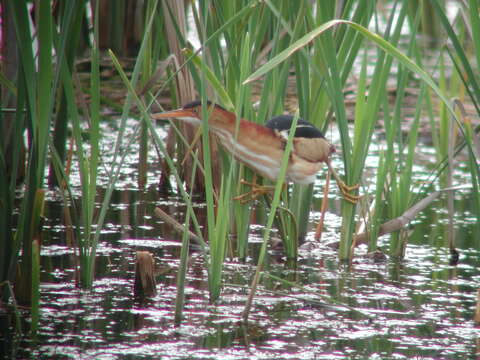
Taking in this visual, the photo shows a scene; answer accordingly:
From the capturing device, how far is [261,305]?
2266 millimetres

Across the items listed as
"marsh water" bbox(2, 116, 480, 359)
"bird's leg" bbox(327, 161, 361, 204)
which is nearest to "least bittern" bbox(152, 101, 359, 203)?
"bird's leg" bbox(327, 161, 361, 204)

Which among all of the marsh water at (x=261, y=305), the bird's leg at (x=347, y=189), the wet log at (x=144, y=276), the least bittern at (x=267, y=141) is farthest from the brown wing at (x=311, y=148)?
the wet log at (x=144, y=276)

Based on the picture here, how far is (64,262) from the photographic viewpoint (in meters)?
2.55

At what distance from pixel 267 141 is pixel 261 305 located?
1.65 feet

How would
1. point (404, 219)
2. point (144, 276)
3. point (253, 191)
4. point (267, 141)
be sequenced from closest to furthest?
1. point (144, 276)
2. point (267, 141)
3. point (253, 191)
4. point (404, 219)

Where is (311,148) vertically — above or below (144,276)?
above

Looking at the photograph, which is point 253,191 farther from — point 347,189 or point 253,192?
point 347,189

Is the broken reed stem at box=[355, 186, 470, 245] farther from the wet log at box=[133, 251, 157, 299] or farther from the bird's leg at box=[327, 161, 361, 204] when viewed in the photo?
the wet log at box=[133, 251, 157, 299]

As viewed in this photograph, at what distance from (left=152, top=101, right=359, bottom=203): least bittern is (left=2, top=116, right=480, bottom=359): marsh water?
0.34 m

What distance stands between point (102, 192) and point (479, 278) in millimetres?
1586

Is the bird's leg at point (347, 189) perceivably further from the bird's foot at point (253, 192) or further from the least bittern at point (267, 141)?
the bird's foot at point (253, 192)

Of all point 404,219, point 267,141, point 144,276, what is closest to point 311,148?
point 267,141

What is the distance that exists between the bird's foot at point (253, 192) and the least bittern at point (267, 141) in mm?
70

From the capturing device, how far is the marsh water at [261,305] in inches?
75.8
